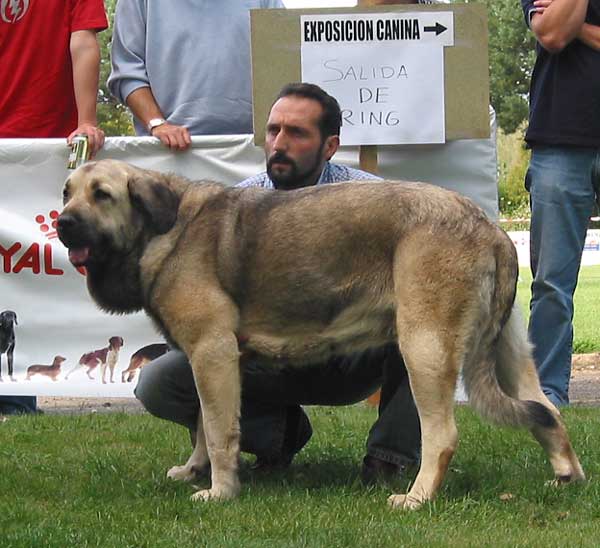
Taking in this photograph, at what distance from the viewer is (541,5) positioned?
695 cm

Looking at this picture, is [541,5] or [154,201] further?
[541,5]

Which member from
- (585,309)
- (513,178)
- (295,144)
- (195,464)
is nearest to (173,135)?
(295,144)

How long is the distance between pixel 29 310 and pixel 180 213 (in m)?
2.95

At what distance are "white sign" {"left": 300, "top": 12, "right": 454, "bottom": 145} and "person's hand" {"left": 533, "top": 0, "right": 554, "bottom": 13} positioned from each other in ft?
1.59

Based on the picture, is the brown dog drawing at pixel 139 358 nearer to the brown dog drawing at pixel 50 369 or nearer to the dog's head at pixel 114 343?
the dog's head at pixel 114 343

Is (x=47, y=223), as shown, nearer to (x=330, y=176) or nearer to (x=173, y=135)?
(x=173, y=135)

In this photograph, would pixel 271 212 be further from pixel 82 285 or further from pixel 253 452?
pixel 82 285

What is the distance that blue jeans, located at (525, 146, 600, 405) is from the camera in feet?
23.4

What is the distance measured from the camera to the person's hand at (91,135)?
289 inches

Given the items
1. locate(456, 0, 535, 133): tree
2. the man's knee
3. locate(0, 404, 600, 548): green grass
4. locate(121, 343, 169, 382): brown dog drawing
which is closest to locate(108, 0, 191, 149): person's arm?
locate(121, 343, 169, 382): brown dog drawing

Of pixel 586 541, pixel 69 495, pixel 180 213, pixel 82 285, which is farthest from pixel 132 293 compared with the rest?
pixel 82 285

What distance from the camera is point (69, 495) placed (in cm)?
509

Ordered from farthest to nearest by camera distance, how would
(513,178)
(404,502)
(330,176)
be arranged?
(513,178) → (330,176) → (404,502)

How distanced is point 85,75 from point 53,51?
0.89 ft
